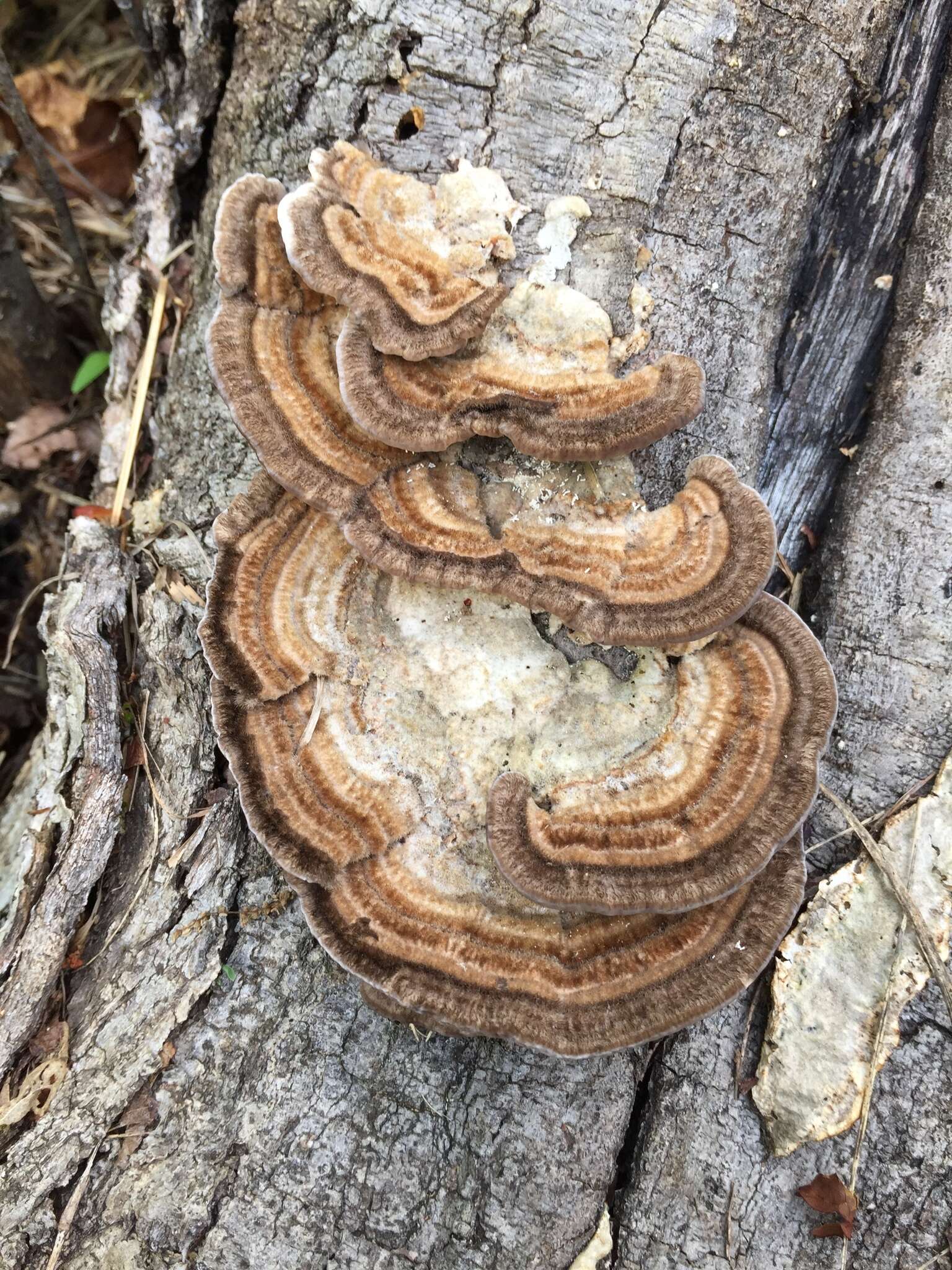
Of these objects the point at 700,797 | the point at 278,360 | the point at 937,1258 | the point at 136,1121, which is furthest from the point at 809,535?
the point at 136,1121

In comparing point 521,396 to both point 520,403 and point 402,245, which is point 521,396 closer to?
point 520,403

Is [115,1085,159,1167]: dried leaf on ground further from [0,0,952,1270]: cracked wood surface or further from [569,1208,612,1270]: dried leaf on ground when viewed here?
[569,1208,612,1270]: dried leaf on ground

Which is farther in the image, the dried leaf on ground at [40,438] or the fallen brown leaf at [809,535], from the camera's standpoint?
the dried leaf on ground at [40,438]

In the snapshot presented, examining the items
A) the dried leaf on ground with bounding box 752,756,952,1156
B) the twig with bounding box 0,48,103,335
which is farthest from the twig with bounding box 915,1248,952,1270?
the twig with bounding box 0,48,103,335

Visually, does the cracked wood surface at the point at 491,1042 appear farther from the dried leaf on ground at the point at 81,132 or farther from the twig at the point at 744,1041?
the dried leaf on ground at the point at 81,132

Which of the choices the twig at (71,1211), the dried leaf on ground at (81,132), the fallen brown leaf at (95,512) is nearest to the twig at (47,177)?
the dried leaf on ground at (81,132)

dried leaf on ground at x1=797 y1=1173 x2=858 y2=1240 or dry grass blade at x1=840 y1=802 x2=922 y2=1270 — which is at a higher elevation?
dry grass blade at x1=840 y1=802 x2=922 y2=1270

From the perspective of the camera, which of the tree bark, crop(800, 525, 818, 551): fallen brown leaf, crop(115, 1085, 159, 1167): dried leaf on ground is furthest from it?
the tree bark

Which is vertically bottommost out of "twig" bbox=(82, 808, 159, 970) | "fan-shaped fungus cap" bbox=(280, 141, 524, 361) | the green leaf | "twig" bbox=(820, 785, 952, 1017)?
"twig" bbox=(82, 808, 159, 970)
